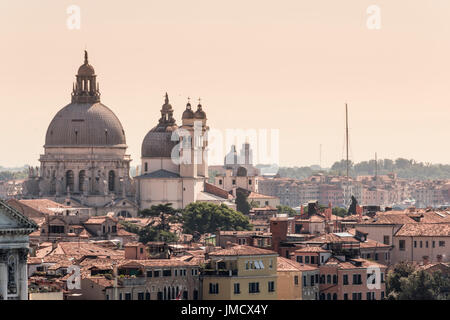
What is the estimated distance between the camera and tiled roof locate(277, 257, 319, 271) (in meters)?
74.6

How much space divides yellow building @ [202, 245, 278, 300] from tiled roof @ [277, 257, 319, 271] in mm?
1800

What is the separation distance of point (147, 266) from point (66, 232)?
45244 mm

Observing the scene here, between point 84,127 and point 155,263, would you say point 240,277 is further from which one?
point 84,127

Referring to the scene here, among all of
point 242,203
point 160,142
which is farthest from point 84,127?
point 242,203

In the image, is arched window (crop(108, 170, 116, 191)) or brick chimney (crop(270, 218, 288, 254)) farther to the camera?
arched window (crop(108, 170, 116, 191))

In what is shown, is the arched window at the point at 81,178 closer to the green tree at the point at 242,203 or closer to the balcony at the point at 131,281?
the green tree at the point at 242,203

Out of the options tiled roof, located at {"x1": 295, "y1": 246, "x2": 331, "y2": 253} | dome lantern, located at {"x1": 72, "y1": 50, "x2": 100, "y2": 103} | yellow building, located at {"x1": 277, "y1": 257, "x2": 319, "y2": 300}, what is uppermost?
dome lantern, located at {"x1": 72, "y1": 50, "x2": 100, "y2": 103}

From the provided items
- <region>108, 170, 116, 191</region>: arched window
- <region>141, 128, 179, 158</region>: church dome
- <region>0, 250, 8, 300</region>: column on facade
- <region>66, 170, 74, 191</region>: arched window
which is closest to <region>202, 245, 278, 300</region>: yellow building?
<region>0, 250, 8, 300</region>: column on facade

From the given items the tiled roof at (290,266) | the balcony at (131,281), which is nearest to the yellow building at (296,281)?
the tiled roof at (290,266)

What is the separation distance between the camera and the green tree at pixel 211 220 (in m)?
138

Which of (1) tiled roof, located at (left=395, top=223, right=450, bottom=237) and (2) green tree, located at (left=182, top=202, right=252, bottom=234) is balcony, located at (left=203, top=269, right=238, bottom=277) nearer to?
(1) tiled roof, located at (left=395, top=223, right=450, bottom=237)

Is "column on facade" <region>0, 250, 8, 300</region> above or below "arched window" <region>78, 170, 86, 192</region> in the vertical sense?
below

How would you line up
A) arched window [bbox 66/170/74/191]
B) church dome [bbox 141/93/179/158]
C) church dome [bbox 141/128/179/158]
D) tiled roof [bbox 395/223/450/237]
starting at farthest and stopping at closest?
church dome [bbox 141/93/179/158] < church dome [bbox 141/128/179/158] < arched window [bbox 66/170/74/191] < tiled roof [bbox 395/223/450/237]
